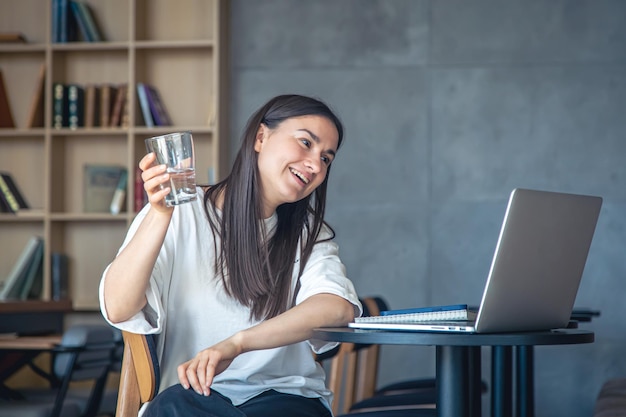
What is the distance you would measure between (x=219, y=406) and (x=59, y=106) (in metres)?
3.87

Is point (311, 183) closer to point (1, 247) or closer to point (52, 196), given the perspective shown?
point (52, 196)

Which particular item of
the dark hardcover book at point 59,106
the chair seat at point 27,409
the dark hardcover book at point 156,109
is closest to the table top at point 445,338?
the chair seat at point 27,409

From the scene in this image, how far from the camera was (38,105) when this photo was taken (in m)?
5.28

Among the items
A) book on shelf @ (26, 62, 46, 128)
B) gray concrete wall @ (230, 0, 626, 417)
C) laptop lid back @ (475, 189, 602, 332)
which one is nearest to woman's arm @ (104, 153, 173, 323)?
laptop lid back @ (475, 189, 602, 332)

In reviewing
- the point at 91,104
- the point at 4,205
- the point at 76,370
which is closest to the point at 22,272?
the point at 4,205

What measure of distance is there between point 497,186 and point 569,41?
0.89 meters

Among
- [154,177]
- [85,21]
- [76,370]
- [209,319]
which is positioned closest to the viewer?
[154,177]

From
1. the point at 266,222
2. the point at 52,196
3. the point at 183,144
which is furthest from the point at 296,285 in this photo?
the point at 52,196

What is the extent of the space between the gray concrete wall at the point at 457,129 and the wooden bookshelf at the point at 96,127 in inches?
11.9

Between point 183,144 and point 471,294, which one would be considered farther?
point 471,294

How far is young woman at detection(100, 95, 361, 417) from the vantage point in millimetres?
1735

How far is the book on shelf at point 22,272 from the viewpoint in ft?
16.8

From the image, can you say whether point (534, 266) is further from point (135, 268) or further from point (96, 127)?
point (96, 127)

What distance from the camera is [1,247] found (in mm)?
5441
